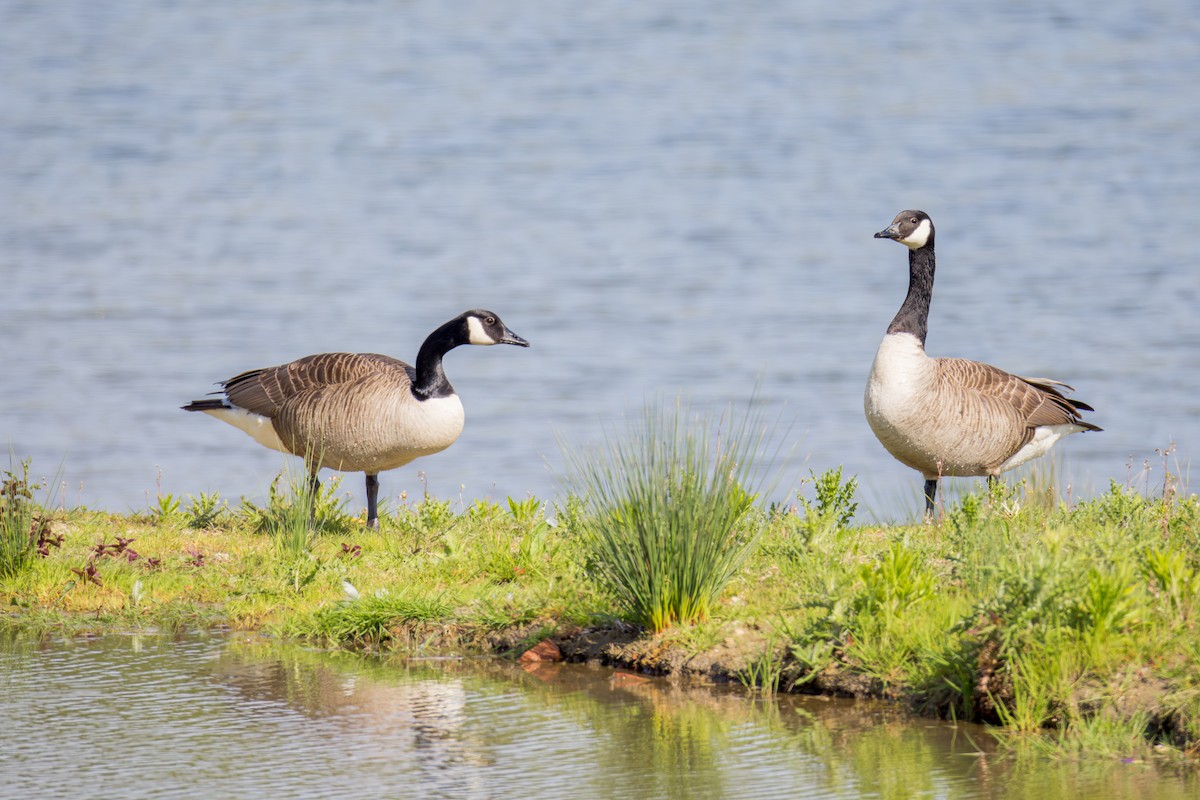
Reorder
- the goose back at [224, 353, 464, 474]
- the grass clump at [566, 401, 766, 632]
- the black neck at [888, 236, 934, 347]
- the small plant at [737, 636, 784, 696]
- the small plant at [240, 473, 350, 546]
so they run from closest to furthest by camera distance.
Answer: the small plant at [737, 636, 784, 696], the grass clump at [566, 401, 766, 632], the small plant at [240, 473, 350, 546], the black neck at [888, 236, 934, 347], the goose back at [224, 353, 464, 474]

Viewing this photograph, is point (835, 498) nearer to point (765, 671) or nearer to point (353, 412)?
point (765, 671)

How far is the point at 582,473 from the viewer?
7305mm

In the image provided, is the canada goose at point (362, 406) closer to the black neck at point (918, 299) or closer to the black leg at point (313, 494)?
the black leg at point (313, 494)

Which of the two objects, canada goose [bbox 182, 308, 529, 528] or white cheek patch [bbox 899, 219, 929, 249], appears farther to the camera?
white cheek patch [bbox 899, 219, 929, 249]

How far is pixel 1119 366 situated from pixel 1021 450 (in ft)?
31.5

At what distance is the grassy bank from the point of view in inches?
239

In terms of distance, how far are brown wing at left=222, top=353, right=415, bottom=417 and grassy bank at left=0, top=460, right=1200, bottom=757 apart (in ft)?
3.68

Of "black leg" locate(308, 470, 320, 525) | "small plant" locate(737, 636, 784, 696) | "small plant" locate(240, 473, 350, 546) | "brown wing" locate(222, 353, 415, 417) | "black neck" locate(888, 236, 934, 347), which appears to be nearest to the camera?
"small plant" locate(737, 636, 784, 696)

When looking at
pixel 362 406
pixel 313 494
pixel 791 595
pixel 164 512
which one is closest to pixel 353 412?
pixel 362 406

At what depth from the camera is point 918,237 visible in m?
10.7

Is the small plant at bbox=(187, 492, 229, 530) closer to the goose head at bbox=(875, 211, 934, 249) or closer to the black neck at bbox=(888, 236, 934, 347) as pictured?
the black neck at bbox=(888, 236, 934, 347)

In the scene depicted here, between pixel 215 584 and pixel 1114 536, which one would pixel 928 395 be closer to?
pixel 1114 536

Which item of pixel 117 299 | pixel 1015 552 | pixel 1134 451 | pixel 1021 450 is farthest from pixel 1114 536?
pixel 117 299

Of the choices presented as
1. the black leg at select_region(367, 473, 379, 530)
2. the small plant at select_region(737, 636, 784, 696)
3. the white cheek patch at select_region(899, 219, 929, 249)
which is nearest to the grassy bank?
the small plant at select_region(737, 636, 784, 696)
